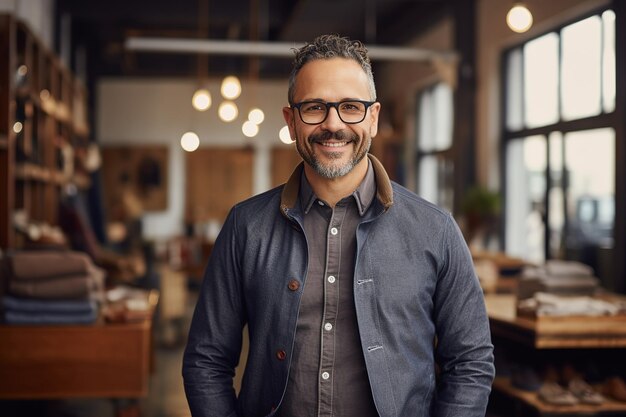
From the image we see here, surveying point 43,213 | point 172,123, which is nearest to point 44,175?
point 43,213

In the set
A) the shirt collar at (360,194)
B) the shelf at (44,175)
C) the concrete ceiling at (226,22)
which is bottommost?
the shirt collar at (360,194)

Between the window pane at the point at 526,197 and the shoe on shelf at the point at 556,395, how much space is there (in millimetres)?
4945

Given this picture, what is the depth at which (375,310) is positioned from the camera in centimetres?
180

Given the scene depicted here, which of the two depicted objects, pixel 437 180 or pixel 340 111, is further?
pixel 437 180

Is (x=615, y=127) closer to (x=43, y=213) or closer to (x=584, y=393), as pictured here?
(x=584, y=393)

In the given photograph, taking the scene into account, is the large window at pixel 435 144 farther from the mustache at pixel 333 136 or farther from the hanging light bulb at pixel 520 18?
the mustache at pixel 333 136

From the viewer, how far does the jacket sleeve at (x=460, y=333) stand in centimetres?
183

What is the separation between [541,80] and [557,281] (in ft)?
16.5

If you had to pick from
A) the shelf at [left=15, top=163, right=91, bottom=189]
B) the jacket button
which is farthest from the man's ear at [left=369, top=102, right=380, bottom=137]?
the shelf at [left=15, top=163, right=91, bottom=189]

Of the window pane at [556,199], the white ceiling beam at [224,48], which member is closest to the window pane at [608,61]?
the window pane at [556,199]

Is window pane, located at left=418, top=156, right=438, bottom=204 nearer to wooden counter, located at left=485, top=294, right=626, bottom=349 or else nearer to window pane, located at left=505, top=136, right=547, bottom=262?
window pane, located at left=505, top=136, right=547, bottom=262

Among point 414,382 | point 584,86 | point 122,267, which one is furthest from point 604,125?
point 414,382

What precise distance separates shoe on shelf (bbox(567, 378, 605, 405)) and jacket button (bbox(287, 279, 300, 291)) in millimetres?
2265

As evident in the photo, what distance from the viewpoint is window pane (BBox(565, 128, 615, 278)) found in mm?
6945
